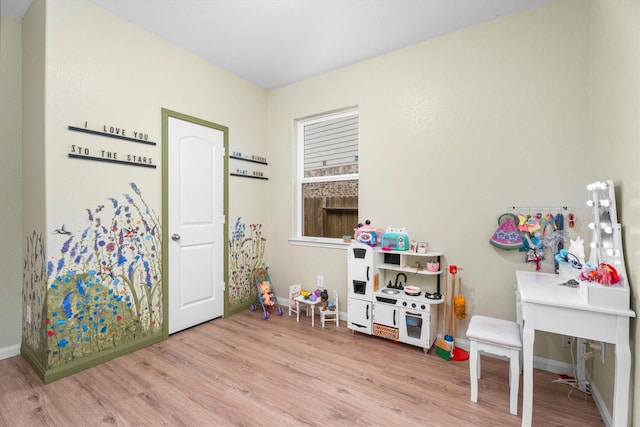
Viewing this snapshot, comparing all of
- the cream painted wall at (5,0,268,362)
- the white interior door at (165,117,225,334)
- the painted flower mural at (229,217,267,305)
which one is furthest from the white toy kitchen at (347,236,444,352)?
the cream painted wall at (5,0,268,362)

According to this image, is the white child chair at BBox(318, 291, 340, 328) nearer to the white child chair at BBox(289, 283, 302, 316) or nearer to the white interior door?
the white child chair at BBox(289, 283, 302, 316)

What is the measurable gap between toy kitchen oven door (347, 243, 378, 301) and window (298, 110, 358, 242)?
0.55 metres

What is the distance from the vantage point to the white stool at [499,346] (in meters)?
1.68

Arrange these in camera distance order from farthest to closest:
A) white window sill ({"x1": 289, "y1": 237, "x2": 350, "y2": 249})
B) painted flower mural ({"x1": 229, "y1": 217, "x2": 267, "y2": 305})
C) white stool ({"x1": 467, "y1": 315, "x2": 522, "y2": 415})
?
painted flower mural ({"x1": 229, "y1": 217, "x2": 267, "y2": 305}), white window sill ({"x1": 289, "y1": 237, "x2": 350, "y2": 249}), white stool ({"x1": 467, "y1": 315, "x2": 522, "y2": 415})

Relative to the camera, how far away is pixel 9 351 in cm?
234

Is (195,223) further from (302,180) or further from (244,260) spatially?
(302,180)

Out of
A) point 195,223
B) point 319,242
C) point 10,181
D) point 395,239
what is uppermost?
point 10,181

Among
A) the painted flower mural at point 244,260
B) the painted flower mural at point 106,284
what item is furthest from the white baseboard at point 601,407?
the painted flower mural at point 106,284

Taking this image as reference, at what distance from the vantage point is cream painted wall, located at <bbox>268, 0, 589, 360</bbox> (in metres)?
2.10

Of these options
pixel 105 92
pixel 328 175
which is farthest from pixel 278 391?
pixel 105 92

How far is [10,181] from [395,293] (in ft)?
11.1

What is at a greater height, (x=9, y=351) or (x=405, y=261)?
(x=405, y=261)

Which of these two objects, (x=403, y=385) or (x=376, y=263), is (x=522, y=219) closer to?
(x=376, y=263)

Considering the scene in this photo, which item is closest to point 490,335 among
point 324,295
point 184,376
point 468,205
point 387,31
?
point 468,205
